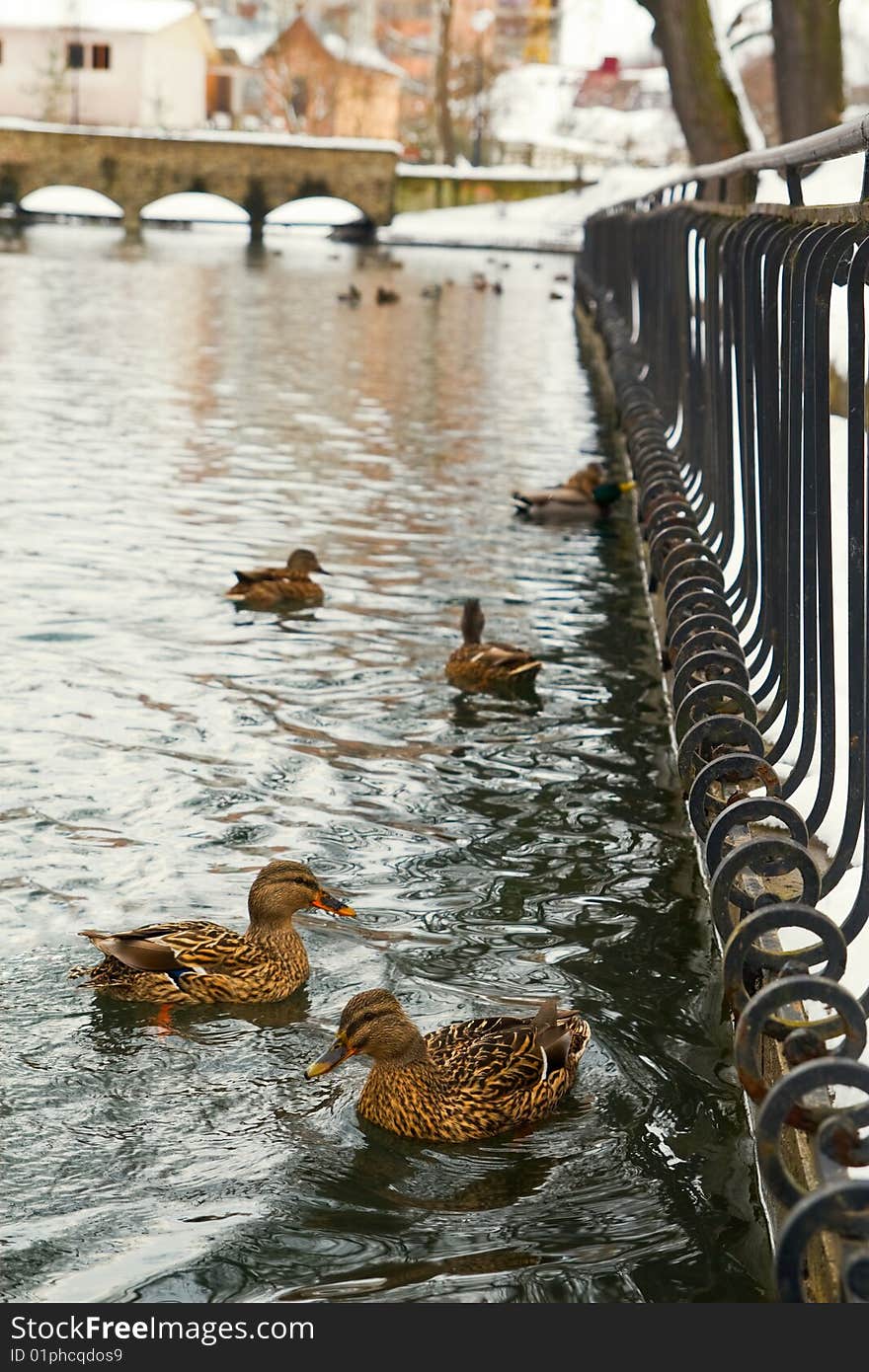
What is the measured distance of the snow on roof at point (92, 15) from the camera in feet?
300

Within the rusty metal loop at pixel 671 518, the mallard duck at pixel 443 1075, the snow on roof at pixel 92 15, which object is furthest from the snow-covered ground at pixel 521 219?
the mallard duck at pixel 443 1075

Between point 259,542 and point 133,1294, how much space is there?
29.0ft

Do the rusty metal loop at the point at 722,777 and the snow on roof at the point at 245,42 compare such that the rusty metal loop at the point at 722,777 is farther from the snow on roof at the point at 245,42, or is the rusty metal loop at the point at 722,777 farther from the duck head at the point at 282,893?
the snow on roof at the point at 245,42

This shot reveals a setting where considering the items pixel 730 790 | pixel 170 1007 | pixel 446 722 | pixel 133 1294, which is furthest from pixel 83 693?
pixel 133 1294

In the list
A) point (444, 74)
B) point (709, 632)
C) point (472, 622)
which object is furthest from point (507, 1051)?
point (444, 74)

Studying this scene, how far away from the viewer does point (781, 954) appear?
12.8ft

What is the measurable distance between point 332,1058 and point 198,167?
238 feet

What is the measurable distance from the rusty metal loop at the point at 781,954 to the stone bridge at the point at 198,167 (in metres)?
70.1

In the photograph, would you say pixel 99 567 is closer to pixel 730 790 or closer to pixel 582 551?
pixel 582 551

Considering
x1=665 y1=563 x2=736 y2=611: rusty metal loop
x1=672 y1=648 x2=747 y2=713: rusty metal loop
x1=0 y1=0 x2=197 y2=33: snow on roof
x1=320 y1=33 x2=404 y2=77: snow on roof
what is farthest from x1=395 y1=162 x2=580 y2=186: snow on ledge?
x1=672 y1=648 x2=747 y2=713: rusty metal loop

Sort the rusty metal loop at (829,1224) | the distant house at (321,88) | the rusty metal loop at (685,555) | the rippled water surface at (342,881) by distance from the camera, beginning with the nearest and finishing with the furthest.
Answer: the rusty metal loop at (829,1224) → the rippled water surface at (342,881) → the rusty metal loop at (685,555) → the distant house at (321,88)

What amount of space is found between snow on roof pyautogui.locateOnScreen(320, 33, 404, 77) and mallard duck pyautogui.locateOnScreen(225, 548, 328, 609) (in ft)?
319

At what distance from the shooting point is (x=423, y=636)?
10211 mm

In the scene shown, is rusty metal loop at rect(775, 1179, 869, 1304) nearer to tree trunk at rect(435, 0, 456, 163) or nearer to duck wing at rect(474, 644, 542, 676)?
duck wing at rect(474, 644, 542, 676)
